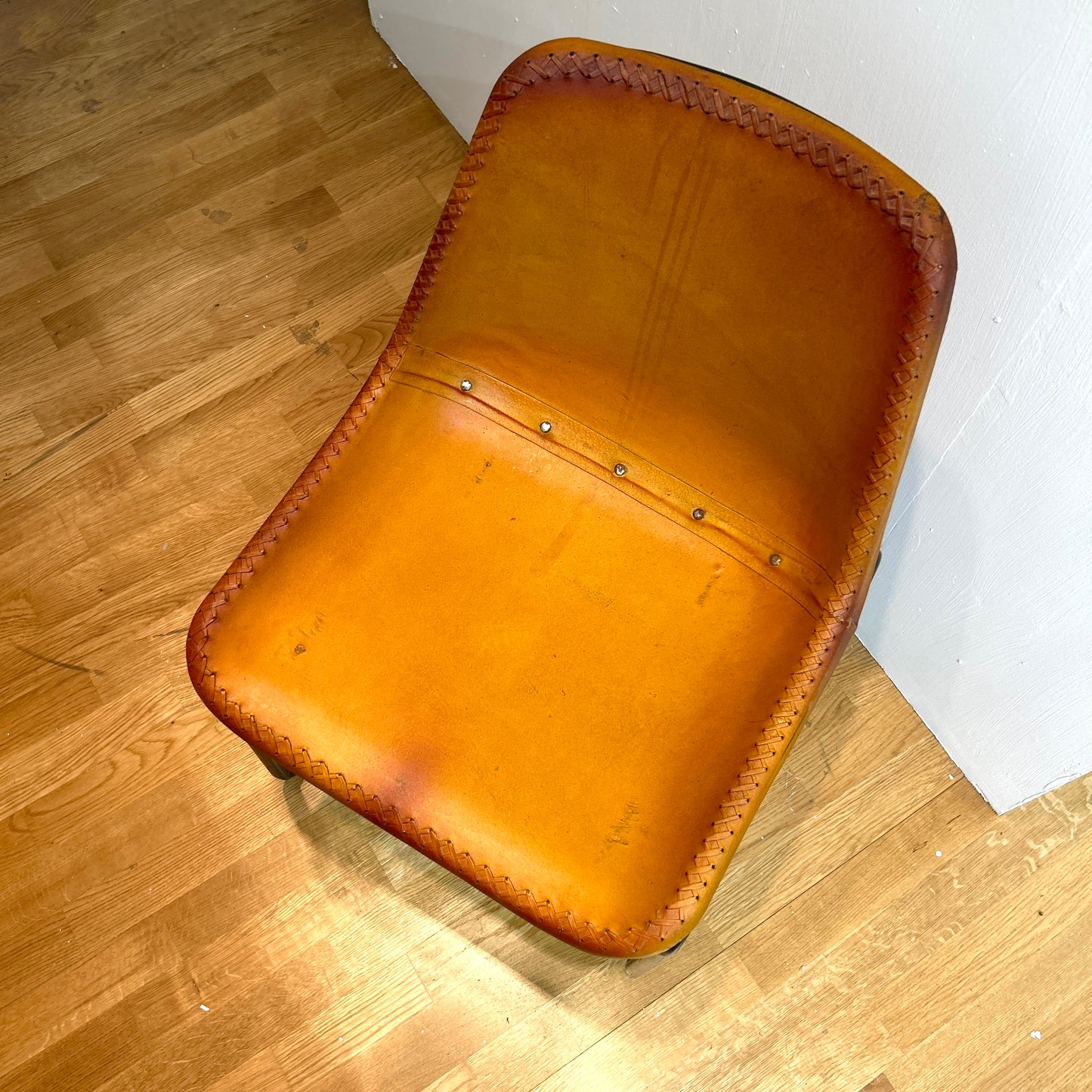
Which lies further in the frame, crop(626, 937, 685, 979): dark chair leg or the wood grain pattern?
the wood grain pattern

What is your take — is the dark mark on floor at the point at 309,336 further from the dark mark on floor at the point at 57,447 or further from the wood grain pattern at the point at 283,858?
the dark mark on floor at the point at 57,447

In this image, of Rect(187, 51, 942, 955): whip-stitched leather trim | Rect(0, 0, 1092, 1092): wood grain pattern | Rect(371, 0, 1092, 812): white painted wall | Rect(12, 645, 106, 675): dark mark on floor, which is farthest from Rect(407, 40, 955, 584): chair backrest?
Rect(12, 645, 106, 675): dark mark on floor

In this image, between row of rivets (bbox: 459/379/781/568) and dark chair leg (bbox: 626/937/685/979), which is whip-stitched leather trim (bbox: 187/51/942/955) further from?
dark chair leg (bbox: 626/937/685/979)

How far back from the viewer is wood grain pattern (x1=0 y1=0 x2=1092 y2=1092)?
1160mm

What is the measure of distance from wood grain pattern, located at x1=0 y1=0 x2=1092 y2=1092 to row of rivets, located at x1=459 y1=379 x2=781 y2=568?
496 millimetres

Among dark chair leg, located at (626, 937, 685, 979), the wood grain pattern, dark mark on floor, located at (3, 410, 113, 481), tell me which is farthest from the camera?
dark mark on floor, located at (3, 410, 113, 481)

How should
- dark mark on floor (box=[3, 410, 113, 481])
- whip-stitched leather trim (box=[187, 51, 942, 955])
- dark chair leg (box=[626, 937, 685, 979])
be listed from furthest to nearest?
1. dark mark on floor (box=[3, 410, 113, 481])
2. dark chair leg (box=[626, 937, 685, 979])
3. whip-stitched leather trim (box=[187, 51, 942, 955])

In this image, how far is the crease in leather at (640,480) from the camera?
90cm

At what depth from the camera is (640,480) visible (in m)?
0.96

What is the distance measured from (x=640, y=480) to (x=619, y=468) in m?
0.02

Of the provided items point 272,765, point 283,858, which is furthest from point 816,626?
point 283,858

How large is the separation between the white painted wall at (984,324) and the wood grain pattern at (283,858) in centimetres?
18

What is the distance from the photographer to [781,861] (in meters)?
1.25

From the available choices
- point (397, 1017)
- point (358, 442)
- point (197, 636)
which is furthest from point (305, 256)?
point (397, 1017)
